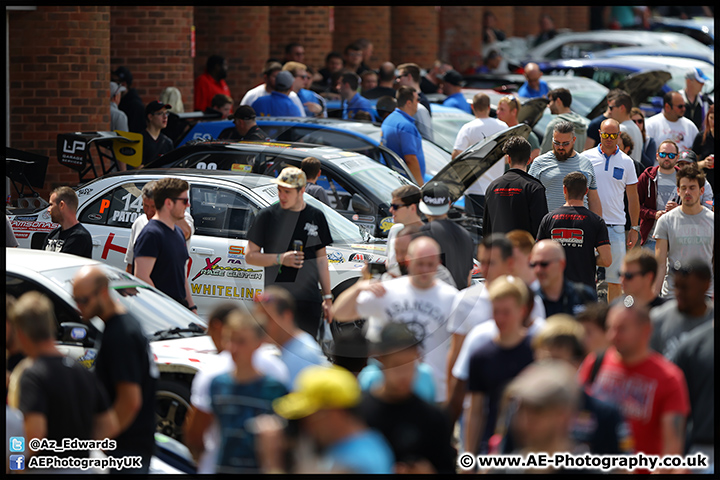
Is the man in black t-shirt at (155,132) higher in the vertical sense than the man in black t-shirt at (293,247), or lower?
higher

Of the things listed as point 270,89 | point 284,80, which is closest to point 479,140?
point 284,80

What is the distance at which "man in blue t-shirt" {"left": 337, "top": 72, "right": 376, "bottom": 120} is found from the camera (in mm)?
14625

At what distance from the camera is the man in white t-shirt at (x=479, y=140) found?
32.0ft

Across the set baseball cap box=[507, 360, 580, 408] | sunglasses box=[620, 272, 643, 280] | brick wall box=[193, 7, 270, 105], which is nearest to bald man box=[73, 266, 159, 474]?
baseball cap box=[507, 360, 580, 408]

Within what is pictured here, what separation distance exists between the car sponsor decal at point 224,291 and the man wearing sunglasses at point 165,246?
1.18 meters

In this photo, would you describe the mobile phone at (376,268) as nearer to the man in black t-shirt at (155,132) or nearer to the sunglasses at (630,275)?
the sunglasses at (630,275)

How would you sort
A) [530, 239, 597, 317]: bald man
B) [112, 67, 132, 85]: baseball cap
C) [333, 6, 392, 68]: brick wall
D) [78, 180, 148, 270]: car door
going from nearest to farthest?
[530, 239, 597, 317]: bald man
[78, 180, 148, 270]: car door
[112, 67, 132, 85]: baseball cap
[333, 6, 392, 68]: brick wall

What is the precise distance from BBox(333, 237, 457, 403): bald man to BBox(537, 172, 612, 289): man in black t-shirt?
8.29 ft

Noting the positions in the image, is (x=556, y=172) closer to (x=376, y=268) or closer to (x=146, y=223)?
(x=376, y=268)

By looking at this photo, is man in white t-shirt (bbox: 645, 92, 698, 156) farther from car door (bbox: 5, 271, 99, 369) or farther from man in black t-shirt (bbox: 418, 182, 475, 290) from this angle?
car door (bbox: 5, 271, 99, 369)

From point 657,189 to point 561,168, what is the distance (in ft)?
4.45

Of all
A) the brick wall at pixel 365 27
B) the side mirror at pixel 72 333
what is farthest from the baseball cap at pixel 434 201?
the brick wall at pixel 365 27

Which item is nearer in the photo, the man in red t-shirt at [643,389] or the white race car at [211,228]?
the man in red t-shirt at [643,389]

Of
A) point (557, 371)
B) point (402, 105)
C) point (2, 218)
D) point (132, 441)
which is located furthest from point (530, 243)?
point (402, 105)
